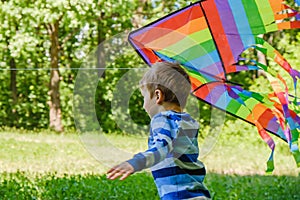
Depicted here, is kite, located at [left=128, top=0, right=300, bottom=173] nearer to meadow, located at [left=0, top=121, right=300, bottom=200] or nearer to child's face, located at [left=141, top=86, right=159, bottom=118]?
meadow, located at [left=0, top=121, right=300, bottom=200]

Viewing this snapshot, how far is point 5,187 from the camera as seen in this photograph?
486 cm

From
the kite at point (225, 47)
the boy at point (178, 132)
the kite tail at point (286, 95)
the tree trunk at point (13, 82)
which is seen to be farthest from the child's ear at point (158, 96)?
the tree trunk at point (13, 82)

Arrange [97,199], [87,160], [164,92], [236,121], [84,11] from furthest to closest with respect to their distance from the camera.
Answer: [236,121]
[84,11]
[87,160]
[97,199]
[164,92]

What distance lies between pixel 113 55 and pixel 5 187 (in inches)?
100

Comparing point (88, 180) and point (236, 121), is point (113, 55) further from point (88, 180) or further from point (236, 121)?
point (236, 121)

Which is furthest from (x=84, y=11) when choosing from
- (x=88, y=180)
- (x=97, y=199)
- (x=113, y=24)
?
(x=97, y=199)

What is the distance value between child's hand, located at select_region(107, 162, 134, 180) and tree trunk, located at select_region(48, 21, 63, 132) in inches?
437

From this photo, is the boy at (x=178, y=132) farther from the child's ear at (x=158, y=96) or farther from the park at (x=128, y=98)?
the park at (x=128, y=98)

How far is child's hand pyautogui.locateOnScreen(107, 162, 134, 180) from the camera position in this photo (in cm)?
169

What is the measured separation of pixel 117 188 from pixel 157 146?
3.25 m

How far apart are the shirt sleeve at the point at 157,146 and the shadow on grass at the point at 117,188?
2705 mm

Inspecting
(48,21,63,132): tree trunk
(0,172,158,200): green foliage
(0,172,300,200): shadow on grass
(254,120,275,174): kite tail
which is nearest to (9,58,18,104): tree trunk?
(48,21,63,132): tree trunk

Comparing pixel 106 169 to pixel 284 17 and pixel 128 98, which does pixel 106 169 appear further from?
pixel 128 98

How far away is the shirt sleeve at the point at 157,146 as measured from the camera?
5.86ft
